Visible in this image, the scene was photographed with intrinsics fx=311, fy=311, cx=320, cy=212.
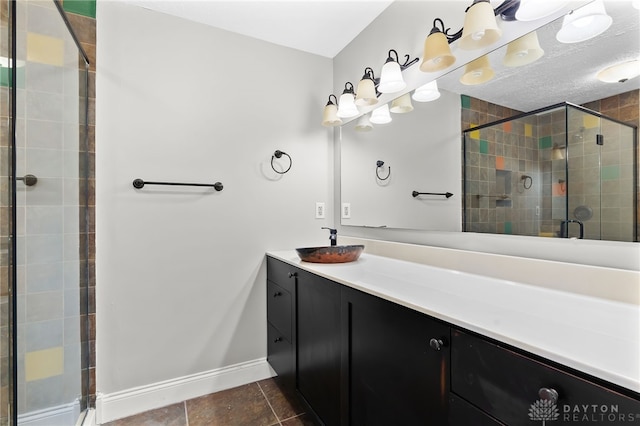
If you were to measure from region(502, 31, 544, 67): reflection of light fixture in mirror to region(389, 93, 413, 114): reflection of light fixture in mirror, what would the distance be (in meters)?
0.54

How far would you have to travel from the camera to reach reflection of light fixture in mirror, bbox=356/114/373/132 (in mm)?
2021

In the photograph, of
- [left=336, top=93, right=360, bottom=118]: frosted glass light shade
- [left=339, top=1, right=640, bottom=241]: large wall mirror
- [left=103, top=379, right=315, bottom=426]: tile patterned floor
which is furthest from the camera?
[left=336, top=93, right=360, bottom=118]: frosted glass light shade

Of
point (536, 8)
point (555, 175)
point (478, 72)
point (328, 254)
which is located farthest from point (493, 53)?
point (328, 254)

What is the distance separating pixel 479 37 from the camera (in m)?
1.20

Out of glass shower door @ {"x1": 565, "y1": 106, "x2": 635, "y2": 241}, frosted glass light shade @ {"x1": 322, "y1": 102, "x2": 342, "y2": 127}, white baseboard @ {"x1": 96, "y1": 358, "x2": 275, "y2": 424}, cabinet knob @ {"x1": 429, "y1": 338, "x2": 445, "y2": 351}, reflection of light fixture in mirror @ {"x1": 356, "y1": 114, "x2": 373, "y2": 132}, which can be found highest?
frosted glass light shade @ {"x1": 322, "y1": 102, "x2": 342, "y2": 127}

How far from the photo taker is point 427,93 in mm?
1590

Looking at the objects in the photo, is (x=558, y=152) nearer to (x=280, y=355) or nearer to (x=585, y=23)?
(x=585, y=23)

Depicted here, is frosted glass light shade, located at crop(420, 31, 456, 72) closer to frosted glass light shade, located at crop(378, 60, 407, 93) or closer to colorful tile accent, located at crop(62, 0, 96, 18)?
frosted glass light shade, located at crop(378, 60, 407, 93)

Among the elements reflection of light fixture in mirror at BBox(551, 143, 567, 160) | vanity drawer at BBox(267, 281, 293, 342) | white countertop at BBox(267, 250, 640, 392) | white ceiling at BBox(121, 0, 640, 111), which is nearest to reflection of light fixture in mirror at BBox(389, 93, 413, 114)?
white ceiling at BBox(121, 0, 640, 111)

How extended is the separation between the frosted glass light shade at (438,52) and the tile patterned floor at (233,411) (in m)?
1.88

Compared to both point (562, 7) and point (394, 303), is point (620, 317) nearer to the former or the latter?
point (394, 303)

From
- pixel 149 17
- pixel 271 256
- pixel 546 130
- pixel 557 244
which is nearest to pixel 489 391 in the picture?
pixel 557 244

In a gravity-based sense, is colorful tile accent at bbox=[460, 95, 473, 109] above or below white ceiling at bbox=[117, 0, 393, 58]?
below

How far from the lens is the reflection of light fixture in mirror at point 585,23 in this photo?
96cm
